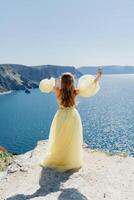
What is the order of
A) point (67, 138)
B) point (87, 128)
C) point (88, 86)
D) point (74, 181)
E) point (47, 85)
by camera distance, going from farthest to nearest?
point (87, 128), point (47, 85), point (88, 86), point (67, 138), point (74, 181)

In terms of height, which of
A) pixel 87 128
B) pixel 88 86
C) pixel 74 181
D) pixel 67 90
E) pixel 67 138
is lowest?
pixel 87 128

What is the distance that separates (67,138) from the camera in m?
10.9

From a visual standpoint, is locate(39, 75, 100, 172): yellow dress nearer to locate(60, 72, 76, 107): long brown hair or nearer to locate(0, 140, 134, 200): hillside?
locate(60, 72, 76, 107): long brown hair

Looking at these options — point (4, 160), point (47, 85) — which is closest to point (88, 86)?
point (47, 85)

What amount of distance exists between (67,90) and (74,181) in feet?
9.72

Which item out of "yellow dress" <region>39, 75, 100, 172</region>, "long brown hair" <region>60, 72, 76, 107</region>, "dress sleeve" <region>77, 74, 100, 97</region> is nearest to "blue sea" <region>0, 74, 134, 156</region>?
"yellow dress" <region>39, 75, 100, 172</region>

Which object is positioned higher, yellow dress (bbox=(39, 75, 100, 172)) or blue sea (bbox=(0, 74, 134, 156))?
yellow dress (bbox=(39, 75, 100, 172))

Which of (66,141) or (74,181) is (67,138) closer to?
(66,141)

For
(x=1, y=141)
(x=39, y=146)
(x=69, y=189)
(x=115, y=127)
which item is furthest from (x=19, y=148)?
(x=69, y=189)

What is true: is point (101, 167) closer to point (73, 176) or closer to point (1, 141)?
point (73, 176)

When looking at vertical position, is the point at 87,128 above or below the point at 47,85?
below

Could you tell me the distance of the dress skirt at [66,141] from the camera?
10898 mm

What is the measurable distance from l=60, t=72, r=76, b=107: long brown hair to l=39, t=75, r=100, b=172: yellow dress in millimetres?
202

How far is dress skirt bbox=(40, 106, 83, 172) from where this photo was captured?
35.8ft
